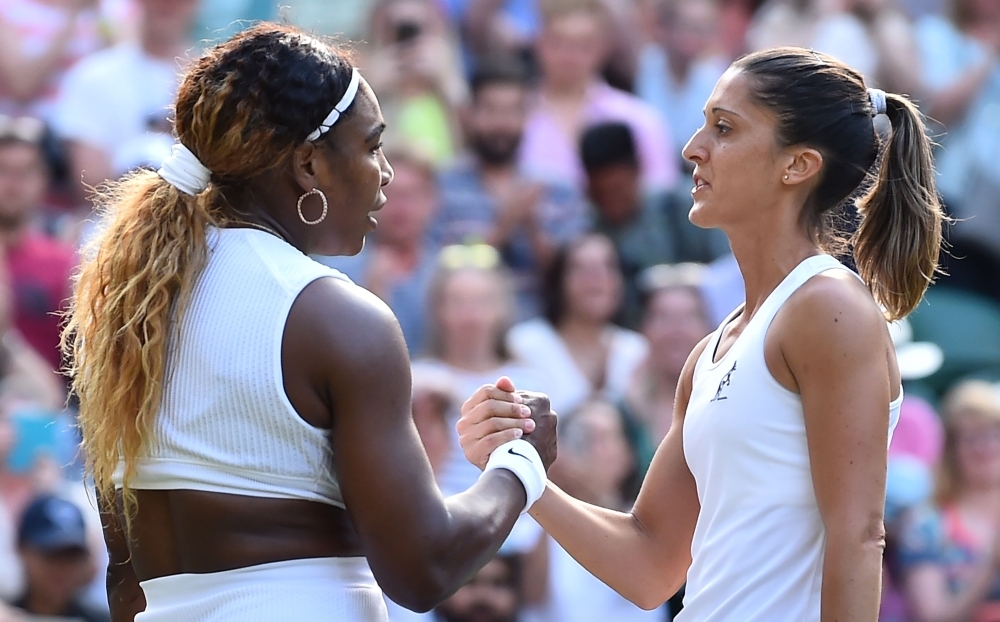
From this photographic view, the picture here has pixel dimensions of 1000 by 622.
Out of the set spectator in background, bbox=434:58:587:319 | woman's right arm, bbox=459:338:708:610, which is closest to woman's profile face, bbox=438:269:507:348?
spectator in background, bbox=434:58:587:319

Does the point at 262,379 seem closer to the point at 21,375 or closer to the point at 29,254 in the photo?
the point at 21,375

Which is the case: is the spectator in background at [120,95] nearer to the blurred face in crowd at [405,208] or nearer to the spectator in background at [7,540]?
the blurred face in crowd at [405,208]

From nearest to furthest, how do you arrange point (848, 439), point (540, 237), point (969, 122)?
point (848, 439)
point (540, 237)
point (969, 122)

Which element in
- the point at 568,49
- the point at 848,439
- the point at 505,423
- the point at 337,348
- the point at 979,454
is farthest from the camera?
the point at 568,49

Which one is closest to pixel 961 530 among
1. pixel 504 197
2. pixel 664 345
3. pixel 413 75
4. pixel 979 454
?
pixel 979 454

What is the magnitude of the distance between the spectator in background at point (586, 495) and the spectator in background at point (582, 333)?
415 millimetres

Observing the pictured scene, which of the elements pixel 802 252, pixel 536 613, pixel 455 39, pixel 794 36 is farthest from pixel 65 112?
pixel 802 252

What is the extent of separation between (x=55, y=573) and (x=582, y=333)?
2.54 metres

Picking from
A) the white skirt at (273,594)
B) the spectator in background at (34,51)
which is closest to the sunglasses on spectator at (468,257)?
the spectator in background at (34,51)

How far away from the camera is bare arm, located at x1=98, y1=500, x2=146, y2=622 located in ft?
7.73

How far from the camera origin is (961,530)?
5801 mm

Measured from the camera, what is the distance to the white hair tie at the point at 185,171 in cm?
222

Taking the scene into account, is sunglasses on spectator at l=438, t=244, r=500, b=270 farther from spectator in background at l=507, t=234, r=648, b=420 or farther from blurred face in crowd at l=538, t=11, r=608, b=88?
blurred face in crowd at l=538, t=11, r=608, b=88

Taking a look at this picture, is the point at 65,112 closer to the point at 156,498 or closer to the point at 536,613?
the point at 536,613
